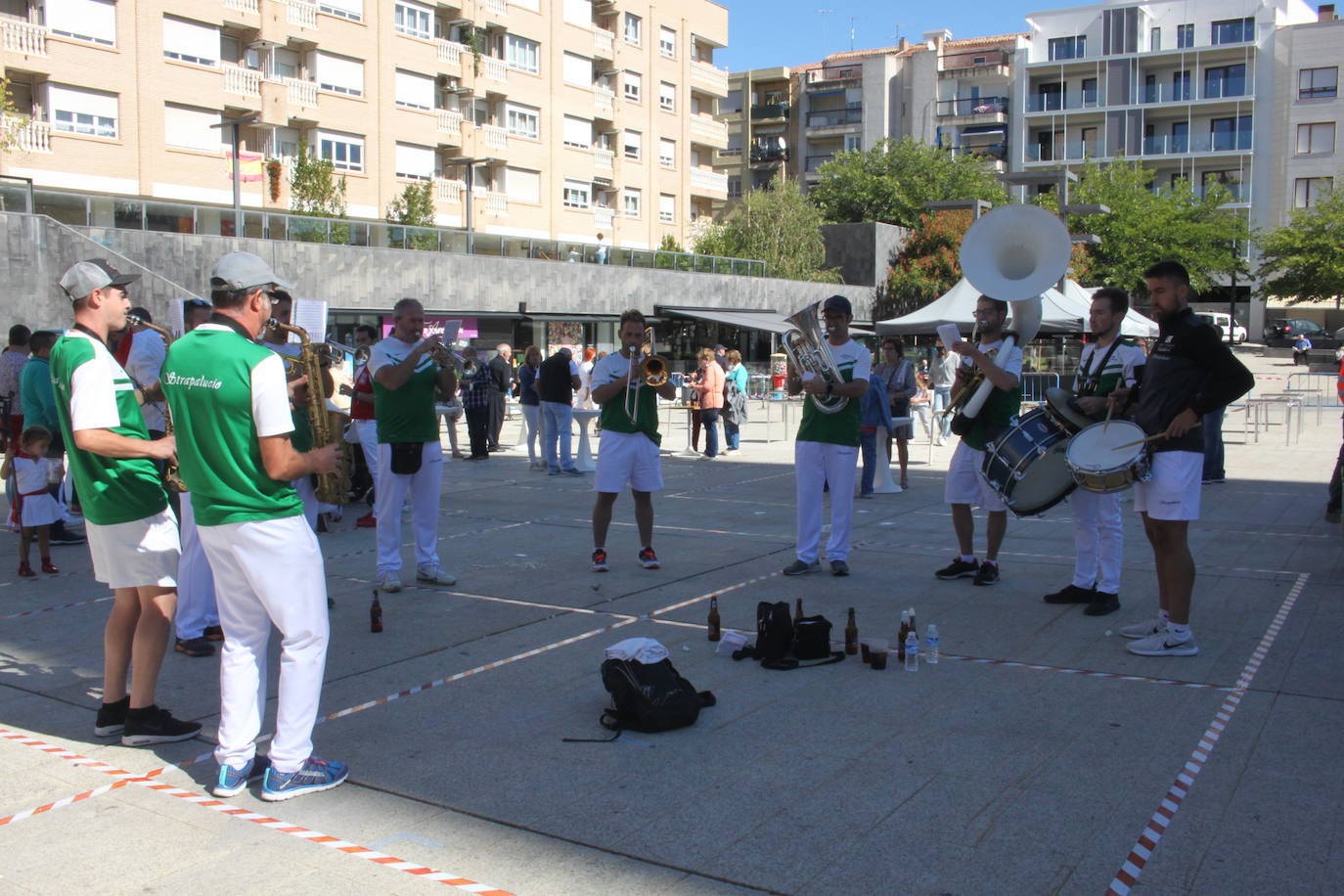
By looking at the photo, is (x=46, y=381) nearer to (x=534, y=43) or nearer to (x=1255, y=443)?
(x=1255, y=443)

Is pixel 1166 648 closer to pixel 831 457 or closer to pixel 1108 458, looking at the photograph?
pixel 1108 458

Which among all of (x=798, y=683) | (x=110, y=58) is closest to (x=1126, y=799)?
(x=798, y=683)

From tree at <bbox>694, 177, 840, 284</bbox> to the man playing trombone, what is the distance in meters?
40.7

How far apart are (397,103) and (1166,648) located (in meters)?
40.2

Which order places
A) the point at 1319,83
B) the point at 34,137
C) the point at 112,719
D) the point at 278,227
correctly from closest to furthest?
the point at 112,719
the point at 278,227
the point at 34,137
the point at 1319,83

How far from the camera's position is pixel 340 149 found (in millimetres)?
39594

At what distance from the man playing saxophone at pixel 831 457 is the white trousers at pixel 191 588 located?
3.97 m

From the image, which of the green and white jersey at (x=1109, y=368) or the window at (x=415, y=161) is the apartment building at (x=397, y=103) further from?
the green and white jersey at (x=1109, y=368)

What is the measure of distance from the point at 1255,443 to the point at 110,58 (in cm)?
3166

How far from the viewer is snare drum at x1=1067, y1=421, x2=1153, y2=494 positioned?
6.10 m

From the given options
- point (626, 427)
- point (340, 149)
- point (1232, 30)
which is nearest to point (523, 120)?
point (340, 149)

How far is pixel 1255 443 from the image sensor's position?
18422 millimetres

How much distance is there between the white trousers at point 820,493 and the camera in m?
8.17

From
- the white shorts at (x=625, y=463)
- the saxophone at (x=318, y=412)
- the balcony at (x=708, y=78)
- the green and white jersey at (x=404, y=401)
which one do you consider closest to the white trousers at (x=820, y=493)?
the white shorts at (x=625, y=463)
